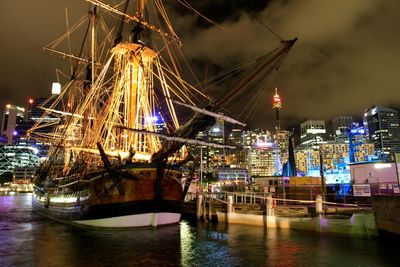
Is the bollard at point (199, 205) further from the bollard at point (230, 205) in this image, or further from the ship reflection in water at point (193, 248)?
the ship reflection in water at point (193, 248)

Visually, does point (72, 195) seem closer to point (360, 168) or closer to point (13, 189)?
point (360, 168)

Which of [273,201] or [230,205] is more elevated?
[273,201]

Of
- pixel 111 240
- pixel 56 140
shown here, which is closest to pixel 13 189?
pixel 56 140

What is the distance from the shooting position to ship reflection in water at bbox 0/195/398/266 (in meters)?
16.6

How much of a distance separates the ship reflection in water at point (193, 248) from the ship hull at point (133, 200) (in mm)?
1125

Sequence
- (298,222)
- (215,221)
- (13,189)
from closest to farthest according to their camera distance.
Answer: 1. (298,222)
2. (215,221)
3. (13,189)

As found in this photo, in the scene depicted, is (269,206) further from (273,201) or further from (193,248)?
(193,248)

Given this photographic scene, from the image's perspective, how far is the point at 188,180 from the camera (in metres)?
31.9

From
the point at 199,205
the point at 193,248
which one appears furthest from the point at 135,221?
the point at 199,205

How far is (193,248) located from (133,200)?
25.7 feet

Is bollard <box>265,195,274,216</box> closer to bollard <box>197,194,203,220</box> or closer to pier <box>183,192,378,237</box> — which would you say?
pier <box>183,192,378,237</box>

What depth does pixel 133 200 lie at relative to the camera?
25.9 m

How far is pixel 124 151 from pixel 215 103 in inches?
507

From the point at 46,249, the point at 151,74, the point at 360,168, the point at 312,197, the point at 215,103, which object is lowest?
the point at 46,249
